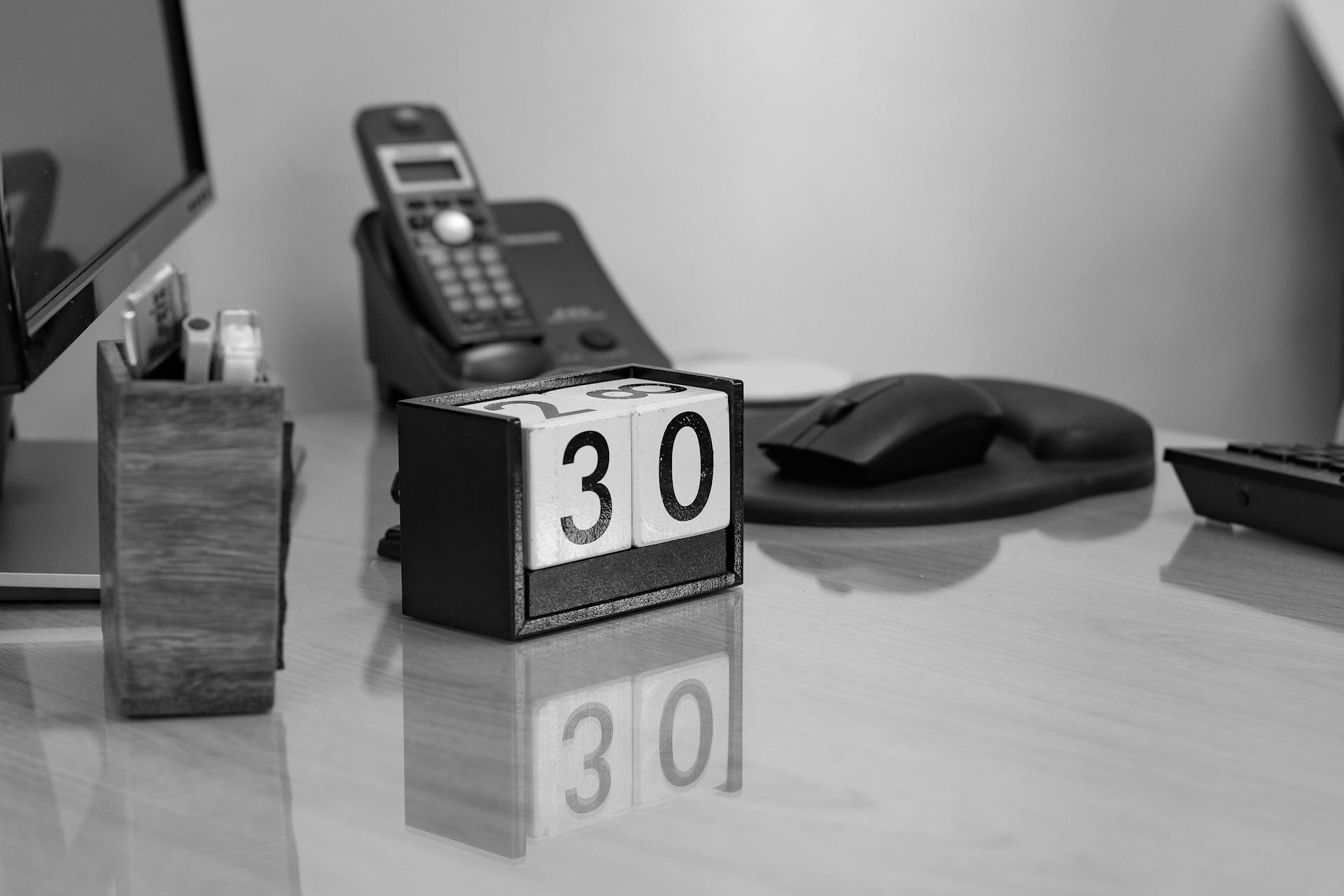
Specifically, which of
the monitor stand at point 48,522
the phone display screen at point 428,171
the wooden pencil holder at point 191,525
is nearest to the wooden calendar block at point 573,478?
the wooden pencil holder at point 191,525

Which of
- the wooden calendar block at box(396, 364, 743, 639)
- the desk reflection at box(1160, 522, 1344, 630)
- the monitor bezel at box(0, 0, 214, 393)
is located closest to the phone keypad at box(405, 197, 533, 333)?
the monitor bezel at box(0, 0, 214, 393)

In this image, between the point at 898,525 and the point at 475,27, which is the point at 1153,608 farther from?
the point at 475,27

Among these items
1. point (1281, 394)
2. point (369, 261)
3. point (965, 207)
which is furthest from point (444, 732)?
point (1281, 394)

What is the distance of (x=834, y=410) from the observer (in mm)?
801

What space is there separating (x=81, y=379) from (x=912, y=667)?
0.72m

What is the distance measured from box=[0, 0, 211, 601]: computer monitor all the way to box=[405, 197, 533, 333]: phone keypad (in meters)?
0.16

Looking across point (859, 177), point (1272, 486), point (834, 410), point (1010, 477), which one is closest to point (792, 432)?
point (834, 410)

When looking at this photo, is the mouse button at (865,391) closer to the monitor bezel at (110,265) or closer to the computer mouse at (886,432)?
the computer mouse at (886,432)

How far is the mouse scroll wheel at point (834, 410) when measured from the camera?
79 centimetres

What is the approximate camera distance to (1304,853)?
0.40m

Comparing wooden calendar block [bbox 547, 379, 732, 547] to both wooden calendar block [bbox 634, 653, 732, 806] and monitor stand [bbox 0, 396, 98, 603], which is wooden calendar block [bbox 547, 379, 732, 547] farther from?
monitor stand [bbox 0, 396, 98, 603]

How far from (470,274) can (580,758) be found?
0.63m

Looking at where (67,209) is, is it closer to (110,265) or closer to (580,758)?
(110,265)

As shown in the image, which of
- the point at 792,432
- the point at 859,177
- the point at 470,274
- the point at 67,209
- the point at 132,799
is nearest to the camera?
the point at 132,799
